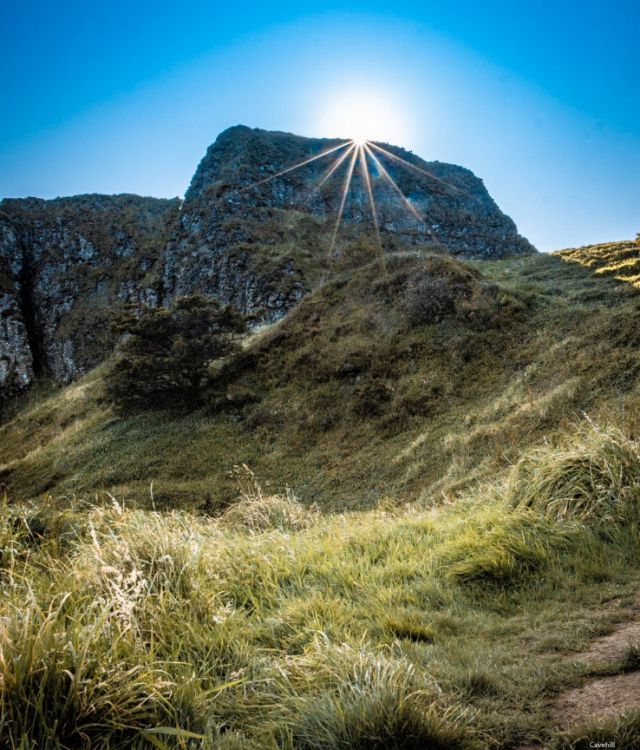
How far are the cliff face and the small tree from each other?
1626 cm

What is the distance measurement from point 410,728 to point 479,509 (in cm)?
468

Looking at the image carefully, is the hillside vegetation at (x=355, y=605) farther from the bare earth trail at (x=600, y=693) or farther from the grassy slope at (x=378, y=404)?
the grassy slope at (x=378, y=404)

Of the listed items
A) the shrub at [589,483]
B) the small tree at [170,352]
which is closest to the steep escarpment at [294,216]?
the small tree at [170,352]

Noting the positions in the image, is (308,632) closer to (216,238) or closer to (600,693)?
(600,693)

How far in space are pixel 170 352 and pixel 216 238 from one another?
30859 mm

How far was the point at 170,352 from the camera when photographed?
24922 mm

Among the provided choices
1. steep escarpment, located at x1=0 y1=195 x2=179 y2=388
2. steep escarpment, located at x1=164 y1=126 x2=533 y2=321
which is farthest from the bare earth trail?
steep escarpment, located at x1=0 y1=195 x2=179 y2=388

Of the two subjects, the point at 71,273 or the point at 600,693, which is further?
the point at 71,273

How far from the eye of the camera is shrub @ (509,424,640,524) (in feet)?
16.9

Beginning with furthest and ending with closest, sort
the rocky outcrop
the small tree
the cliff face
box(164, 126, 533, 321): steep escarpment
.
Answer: the rocky outcrop < the cliff face < box(164, 126, 533, 321): steep escarpment < the small tree

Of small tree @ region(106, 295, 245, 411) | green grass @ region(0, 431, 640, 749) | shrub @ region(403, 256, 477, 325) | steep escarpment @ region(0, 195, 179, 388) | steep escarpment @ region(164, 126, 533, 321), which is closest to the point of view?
green grass @ region(0, 431, 640, 749)

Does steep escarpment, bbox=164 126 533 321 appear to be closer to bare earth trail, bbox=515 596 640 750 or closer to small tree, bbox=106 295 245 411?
small tree, bbox=106 295 245 411

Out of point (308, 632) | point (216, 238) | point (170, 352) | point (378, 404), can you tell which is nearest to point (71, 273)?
point (216, 238)

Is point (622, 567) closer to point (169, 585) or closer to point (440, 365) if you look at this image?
point (169, 585)
